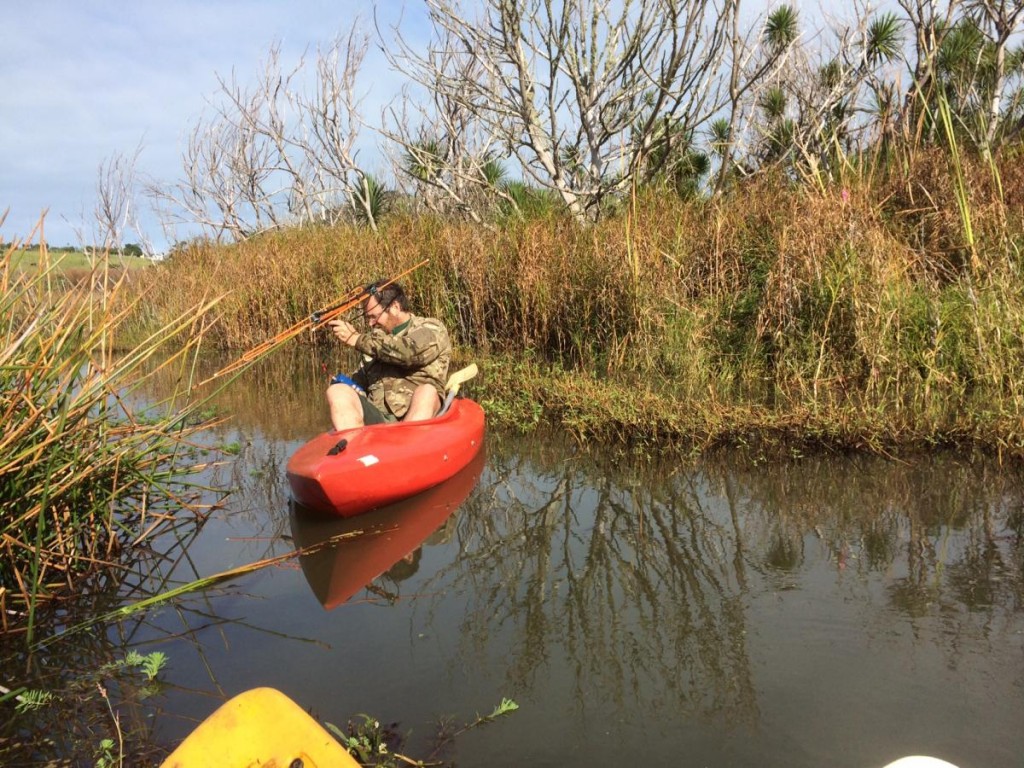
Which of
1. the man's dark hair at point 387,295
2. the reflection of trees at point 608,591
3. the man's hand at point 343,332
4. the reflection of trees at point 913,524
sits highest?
the man's dark hair at point 387,295

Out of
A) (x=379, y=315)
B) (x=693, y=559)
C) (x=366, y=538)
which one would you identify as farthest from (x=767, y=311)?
(x=366, y=538)

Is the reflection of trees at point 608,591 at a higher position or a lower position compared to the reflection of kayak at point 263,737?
lower

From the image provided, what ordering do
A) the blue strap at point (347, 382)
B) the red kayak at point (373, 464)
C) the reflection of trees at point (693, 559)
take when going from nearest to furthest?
the reflection of trees at point (693, 559), the red kayak at point (373, 464), the blue strap at point (347, 382)

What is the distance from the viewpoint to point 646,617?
11.2ft

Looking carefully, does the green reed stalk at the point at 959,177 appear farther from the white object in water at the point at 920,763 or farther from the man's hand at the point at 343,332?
the white object in water at the point at 920,763

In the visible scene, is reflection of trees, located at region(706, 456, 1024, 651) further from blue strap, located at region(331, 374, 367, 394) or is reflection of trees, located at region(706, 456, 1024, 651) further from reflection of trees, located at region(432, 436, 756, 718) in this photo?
blue strap, located at region(331, 374, 367, 394)

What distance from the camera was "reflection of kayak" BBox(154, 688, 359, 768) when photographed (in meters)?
1.87

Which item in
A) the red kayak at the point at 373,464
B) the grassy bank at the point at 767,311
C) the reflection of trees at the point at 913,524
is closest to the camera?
the reflection of trees at the point at 913,524

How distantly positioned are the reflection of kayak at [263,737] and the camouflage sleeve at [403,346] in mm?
3743

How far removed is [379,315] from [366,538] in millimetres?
1892

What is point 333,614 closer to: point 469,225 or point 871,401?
point 871,401

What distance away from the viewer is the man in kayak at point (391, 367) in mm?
5418

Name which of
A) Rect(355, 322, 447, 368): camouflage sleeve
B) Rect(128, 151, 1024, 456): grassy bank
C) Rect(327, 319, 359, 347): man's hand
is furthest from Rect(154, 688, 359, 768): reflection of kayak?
Rect(128, 151, 1024, 456): grassy bank

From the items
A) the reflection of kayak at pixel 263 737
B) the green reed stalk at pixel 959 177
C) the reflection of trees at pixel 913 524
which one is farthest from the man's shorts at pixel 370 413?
the green reed stalk at pixel 959 177
